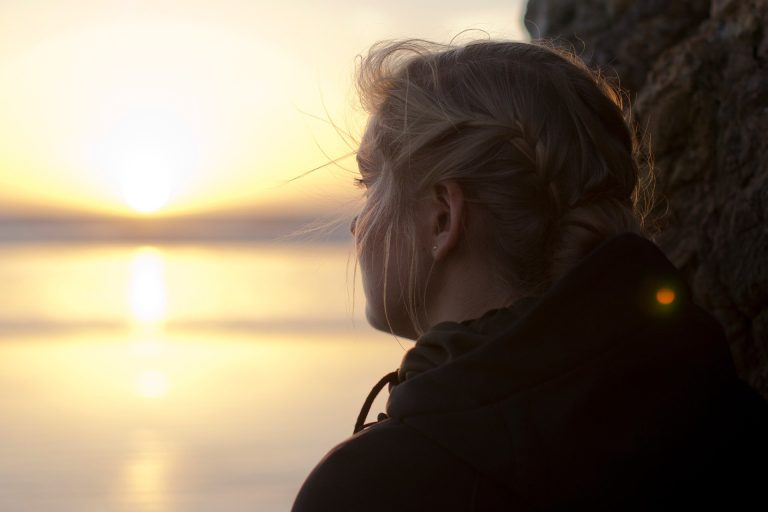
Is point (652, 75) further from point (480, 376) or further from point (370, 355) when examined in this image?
point (370, 355)

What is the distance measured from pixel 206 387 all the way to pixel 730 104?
15.4 ft

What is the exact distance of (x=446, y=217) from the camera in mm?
1662

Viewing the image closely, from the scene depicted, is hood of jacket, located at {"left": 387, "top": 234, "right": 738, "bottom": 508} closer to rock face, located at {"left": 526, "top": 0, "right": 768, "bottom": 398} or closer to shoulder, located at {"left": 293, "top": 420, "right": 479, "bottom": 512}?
shoulder, located at {"left": 293, "top": 420, "right": 479, "bottom": 512}

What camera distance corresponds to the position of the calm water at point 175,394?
15.1 feet

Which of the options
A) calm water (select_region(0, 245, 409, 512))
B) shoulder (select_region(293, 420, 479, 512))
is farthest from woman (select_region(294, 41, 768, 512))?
calm water (select_region(0, 245, 409, 512))

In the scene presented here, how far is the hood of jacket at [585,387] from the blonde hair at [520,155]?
5.9 inches

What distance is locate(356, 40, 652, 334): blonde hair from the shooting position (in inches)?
62.5

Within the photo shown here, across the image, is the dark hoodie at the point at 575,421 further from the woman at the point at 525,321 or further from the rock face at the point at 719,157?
the rock face at the point at 719,157

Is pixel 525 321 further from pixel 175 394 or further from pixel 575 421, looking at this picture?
pixel 175 394

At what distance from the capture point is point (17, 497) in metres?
4.43

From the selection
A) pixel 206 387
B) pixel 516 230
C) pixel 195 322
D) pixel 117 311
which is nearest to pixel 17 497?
pixel 206 387

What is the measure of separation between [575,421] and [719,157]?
4.92ft

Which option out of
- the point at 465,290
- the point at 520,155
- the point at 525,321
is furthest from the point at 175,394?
the point at 525,321

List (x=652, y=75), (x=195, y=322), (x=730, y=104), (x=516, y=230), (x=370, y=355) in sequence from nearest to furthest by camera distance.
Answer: (x=516, y=230) → (x=730, y=104) → (x=652, y=75) → (x=370, y=355) → (x=195, y=322)
